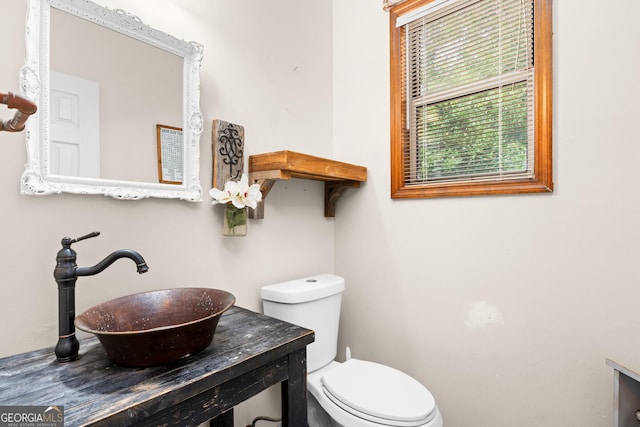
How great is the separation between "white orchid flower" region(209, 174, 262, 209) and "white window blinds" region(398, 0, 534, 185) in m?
0.83

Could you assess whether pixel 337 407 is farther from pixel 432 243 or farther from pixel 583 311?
pixel 583 311

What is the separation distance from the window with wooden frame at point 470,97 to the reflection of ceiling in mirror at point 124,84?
1.10m

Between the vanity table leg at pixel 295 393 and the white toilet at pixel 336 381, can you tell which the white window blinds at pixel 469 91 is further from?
the vanity table leg at pixel 295 393

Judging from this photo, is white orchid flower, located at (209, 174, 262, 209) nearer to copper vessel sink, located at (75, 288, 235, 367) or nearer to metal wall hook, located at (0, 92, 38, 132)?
copper vessel sink, located at (75, 288, 235, 367)

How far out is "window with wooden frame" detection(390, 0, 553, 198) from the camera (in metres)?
1.27

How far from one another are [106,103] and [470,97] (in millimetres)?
1501

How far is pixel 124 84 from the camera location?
109 centimetres

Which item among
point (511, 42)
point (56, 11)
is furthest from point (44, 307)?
point (511, 42)

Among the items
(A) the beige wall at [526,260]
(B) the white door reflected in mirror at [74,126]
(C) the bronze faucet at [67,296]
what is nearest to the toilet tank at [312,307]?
(A) the beige wall at [526,260]

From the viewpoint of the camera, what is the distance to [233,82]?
1420 millimetres

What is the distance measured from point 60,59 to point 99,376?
36.9 inches

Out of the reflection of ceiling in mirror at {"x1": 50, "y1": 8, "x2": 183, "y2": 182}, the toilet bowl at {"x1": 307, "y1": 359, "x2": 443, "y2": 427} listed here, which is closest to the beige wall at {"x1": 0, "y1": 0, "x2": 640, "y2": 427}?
the reflection of ceiling in mirror at {"x1": 50, "y1": 8, "x2": 183, "y2": 182}

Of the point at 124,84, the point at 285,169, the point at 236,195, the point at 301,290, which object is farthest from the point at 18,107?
the point at 301,290

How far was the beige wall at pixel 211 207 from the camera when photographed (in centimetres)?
90
